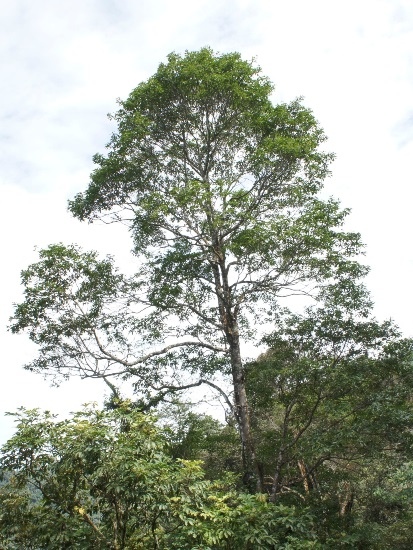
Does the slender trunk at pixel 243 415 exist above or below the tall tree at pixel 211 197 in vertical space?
below

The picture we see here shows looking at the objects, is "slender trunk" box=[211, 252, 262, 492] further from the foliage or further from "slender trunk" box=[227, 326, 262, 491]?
the foliage

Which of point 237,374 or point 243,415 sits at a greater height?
point 237,374

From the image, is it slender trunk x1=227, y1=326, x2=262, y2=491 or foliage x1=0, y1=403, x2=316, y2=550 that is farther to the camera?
slender trunk x1=227, y1=326, x2=262, y2=491

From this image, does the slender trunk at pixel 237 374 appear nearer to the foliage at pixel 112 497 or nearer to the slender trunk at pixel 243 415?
the slender trunk at pixel 243 415

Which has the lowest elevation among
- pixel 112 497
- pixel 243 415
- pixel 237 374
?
pixel 112 497

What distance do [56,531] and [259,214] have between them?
650cm

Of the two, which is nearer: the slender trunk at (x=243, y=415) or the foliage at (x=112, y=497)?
the foliage at (x=112, y=497)

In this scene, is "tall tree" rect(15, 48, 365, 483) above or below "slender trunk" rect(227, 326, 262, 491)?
above

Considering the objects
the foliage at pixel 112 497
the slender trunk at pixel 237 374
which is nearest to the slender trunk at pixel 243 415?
the slender trunk at pixel 237 374

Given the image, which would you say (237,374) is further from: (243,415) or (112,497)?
(112,497)

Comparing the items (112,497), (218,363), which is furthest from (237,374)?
(112,497)

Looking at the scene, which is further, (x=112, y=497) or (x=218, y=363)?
(x=218, y=363)

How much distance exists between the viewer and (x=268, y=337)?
28.7 feet

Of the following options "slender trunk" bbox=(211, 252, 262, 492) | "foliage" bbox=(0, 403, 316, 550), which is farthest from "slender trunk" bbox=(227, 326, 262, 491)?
"foliage" bbox=(0, 403, 316, 550)
